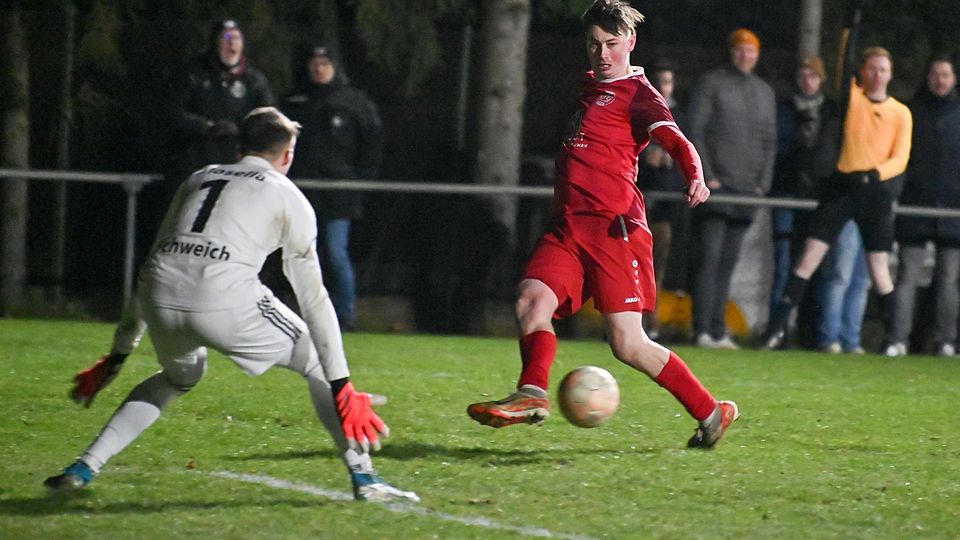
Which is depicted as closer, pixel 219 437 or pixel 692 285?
→ pixel 219 437

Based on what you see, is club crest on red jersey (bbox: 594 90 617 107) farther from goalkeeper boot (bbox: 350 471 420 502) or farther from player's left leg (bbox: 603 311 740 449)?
goalkeeper boot (bbox: 350 471 420 502)

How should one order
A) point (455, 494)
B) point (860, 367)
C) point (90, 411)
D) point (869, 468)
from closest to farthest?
point (455, 494) < point (869, 468) < point (90, 411) < point (860, 367)

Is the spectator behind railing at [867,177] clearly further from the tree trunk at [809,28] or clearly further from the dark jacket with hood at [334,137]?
the dark jacket with hood at [334,137]

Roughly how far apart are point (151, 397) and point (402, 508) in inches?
39.2

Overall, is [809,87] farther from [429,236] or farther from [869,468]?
[869,468]

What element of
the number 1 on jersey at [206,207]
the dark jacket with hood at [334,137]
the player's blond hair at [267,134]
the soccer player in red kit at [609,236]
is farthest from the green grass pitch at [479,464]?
the dark jacket with hood at [334,137]

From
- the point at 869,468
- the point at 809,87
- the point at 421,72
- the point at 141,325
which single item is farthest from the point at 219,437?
the point at 421,72

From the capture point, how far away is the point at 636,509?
6.26 meters

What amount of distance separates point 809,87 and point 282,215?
27.1 feet

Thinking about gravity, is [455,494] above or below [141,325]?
below

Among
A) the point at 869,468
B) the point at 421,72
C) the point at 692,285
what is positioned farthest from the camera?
the point at 421,72

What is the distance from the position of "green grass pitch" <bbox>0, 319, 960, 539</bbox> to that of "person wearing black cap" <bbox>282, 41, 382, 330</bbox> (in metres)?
2.42

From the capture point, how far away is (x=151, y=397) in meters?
6.20

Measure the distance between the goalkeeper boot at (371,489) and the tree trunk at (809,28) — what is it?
10.6 metres
